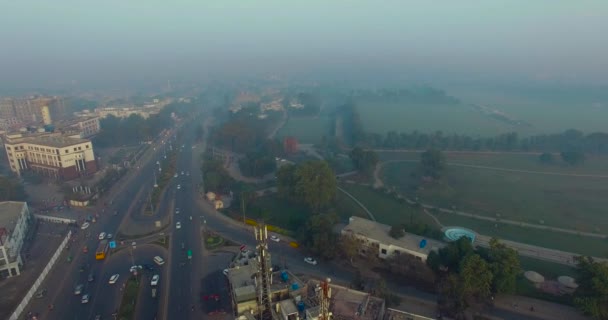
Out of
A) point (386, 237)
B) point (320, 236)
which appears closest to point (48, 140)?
point (320, 236)

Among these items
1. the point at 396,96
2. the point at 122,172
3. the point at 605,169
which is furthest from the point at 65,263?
the point at 396,96

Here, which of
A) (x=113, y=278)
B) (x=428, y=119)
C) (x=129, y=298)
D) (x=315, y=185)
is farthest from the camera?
(x=428, y=119)

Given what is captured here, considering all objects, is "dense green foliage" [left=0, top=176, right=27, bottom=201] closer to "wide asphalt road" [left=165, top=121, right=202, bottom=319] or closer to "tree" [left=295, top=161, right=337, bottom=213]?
"wide asphalt road" [left=165, top=121, right=202, bottom=319]

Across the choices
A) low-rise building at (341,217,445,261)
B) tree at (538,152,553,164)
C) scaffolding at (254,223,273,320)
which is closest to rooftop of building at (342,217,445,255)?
low-rise building at (341,217,445,261)

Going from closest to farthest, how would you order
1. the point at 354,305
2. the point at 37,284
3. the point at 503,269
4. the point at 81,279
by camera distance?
the point at 354,305
the point at 503,269
the point at 37,284
the point at 81,279

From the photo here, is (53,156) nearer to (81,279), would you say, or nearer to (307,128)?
(81,279)

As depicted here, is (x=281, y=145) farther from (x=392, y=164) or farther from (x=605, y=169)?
(x=605, y=169)
